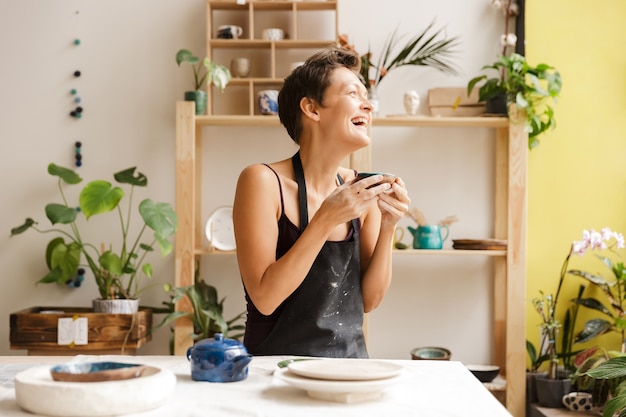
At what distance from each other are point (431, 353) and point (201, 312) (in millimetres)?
1142

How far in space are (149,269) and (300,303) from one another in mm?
1865

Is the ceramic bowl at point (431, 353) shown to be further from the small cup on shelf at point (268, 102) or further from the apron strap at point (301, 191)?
the apron strap at point (301, 191)

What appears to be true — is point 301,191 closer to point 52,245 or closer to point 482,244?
point 482,244

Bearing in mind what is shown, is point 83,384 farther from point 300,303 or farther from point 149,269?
point 149,269

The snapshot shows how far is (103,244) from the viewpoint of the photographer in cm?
388

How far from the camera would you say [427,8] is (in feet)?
13.5

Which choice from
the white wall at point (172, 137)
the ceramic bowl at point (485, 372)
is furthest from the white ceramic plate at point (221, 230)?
the ceramic bowl at point (485, 372)

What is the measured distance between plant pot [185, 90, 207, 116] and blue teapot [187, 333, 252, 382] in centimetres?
245

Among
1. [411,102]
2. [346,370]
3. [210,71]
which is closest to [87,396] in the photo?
[346,370]

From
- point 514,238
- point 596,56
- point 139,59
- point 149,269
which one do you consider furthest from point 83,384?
point 596,56

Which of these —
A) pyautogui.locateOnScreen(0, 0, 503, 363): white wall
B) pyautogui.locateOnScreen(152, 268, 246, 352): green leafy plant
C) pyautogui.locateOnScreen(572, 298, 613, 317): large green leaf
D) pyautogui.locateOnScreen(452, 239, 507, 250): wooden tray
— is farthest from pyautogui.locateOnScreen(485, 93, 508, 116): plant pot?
pyautogui.locateOnScreen(152, 268, 246, 352): green leafy plant

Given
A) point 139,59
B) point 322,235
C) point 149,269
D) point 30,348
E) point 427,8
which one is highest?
point 427,8

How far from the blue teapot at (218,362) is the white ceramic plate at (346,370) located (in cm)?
12

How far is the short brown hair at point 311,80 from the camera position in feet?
7.13
